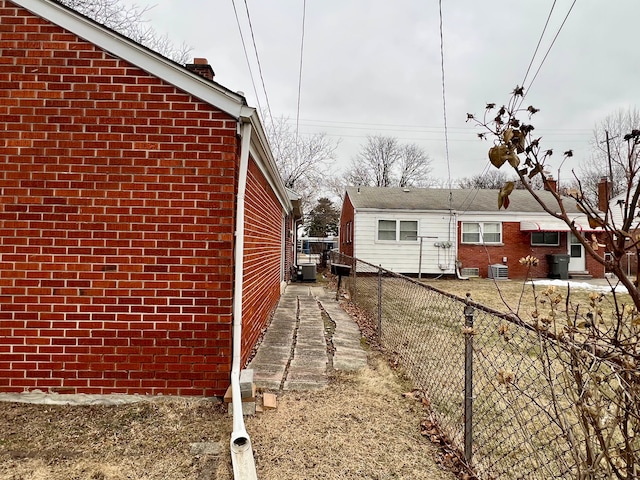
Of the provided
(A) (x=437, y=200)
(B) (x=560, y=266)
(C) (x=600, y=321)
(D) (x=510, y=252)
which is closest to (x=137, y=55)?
(C) (x=600, y=321)

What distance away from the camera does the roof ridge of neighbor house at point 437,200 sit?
Answer: 55.4ft

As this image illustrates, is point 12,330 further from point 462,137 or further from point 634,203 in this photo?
point 462,137

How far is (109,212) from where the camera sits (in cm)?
357

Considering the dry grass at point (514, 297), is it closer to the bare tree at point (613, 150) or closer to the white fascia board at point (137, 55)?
the bare tree at point (613, 150)

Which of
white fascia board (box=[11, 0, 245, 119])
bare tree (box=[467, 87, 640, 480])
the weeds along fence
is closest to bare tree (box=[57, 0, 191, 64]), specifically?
white fascia board (box=[11, 0, 245, 119])

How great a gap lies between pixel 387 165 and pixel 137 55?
4219cm

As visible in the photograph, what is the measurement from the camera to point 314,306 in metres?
8.60

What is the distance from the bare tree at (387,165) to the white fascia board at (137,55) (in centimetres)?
4031

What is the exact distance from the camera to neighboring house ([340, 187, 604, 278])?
1661cm

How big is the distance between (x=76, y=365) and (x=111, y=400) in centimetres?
45

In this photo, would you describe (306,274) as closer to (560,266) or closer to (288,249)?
(288,249)

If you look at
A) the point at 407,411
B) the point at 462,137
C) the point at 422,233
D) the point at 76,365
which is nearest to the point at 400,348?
the point at 407,411

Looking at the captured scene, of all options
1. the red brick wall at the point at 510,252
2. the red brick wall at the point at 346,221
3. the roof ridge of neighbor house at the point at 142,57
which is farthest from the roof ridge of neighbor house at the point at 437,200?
the roof ridge of neighbor house at the point at 142,57

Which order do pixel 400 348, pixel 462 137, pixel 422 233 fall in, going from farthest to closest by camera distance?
pixel 462 137 → pixel 422 233 → pixel 400 348
